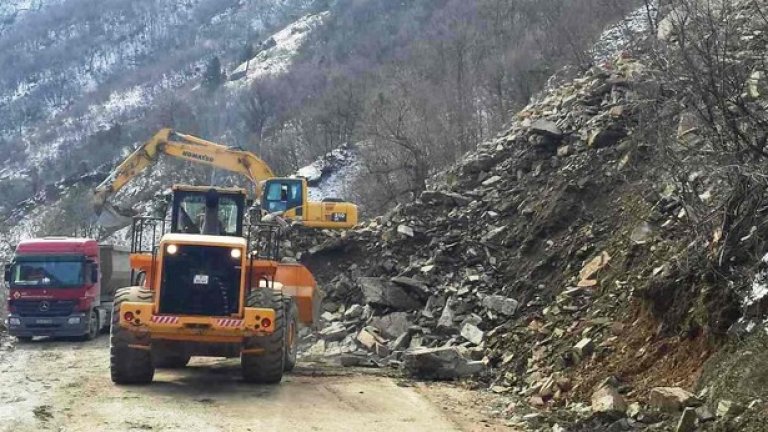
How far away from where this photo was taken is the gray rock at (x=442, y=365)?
39.6 ft

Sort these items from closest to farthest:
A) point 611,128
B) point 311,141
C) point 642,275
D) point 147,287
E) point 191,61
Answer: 1. point 642,275
2. point 147,287
3. point 611,128
4. point 311,141
5. point 191,61

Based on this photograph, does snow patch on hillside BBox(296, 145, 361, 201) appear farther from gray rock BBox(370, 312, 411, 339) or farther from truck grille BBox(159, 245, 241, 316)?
truck grille BBox(159, 245, 241, 316)

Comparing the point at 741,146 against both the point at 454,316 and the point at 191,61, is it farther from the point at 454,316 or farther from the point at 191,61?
the point at 191,61

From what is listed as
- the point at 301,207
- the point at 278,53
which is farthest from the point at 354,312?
the point at 278,53

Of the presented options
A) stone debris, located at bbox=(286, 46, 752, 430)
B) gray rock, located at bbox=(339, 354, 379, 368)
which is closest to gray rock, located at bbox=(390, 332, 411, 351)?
stone debris, located at bbox=(286, 46, 752, 430)

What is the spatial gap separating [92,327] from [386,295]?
27.9 ft

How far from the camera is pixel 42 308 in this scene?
19125mm

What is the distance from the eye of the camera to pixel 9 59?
17462 cm

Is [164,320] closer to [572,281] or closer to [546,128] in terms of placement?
[572,281]

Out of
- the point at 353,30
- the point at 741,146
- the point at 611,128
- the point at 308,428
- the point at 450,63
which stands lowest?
the point at 308,428

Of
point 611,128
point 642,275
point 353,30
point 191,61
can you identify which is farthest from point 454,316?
point 191,61

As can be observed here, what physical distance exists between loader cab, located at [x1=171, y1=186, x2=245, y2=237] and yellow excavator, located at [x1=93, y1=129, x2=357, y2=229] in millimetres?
8735

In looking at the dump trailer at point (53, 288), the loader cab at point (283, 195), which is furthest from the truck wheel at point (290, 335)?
the loader cab at point (283, 195)

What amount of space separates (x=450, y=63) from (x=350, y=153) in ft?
28.7
